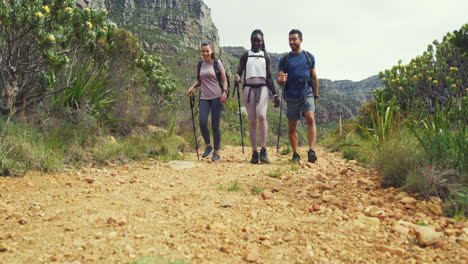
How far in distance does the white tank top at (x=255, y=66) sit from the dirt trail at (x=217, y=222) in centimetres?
215

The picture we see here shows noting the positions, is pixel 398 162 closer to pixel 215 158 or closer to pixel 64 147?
pixel 215 158

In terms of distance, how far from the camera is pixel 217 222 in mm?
→ 2291

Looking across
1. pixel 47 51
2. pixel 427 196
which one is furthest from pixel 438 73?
pixel 47 51

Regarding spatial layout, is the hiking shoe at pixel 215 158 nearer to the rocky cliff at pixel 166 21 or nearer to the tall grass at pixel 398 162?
the tall grass at pixel 398 162

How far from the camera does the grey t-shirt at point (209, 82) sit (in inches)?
226

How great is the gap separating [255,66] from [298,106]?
977 millimetres

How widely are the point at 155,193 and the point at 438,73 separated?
9484 mm

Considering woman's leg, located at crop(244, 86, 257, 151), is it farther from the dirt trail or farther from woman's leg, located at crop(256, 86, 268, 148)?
the dirt trail

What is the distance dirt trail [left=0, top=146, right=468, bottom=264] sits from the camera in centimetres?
179

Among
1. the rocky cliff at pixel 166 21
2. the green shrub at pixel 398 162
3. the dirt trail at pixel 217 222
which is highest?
the rocky cliff at pixel 166 21

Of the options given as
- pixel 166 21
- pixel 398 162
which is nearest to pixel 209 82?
pixel 398 162

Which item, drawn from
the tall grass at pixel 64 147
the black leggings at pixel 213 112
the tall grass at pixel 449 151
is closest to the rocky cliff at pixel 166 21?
the tall grass at pixel 64 147

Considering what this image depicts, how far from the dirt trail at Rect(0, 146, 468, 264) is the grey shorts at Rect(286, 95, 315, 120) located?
161cm

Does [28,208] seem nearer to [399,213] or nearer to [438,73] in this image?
[399,213]
